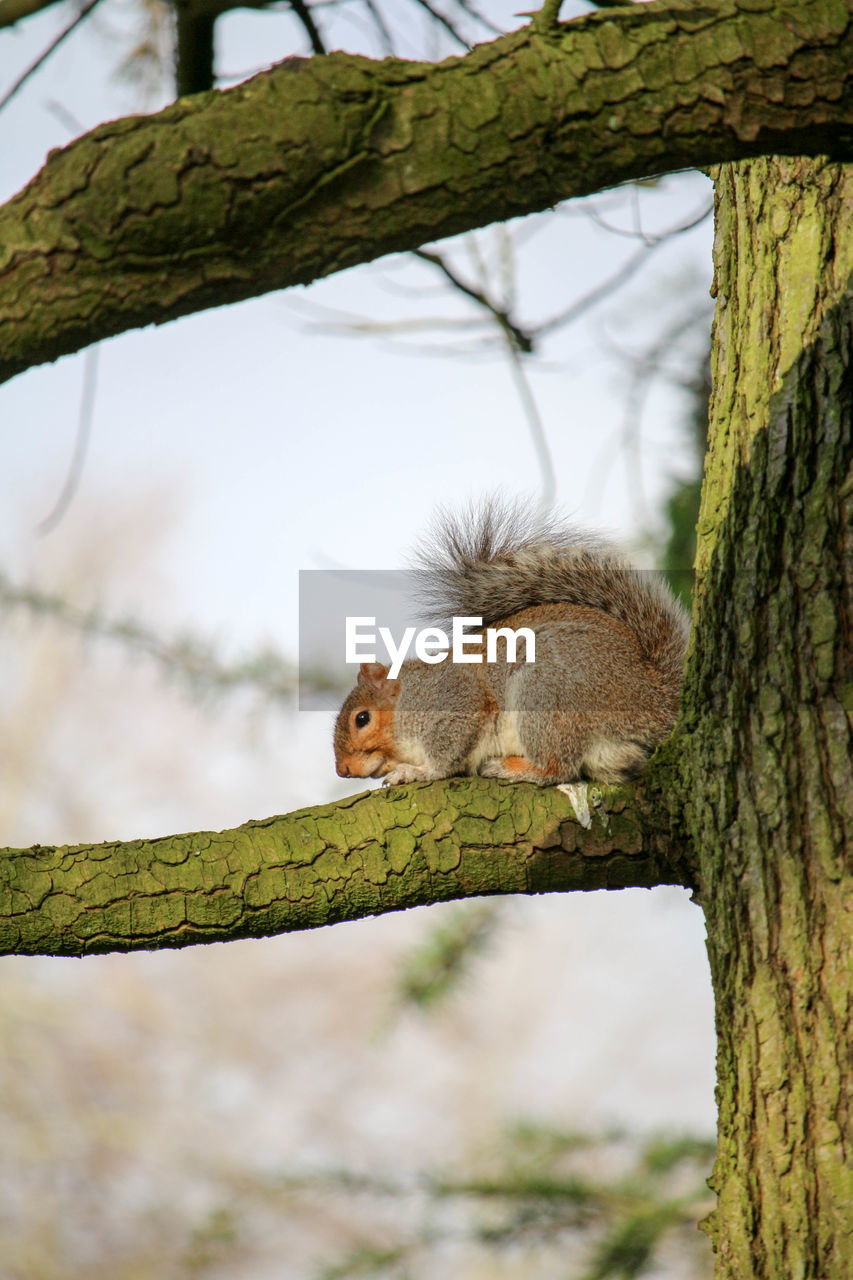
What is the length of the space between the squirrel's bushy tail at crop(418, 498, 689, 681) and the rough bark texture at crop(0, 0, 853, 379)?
1.02 meters

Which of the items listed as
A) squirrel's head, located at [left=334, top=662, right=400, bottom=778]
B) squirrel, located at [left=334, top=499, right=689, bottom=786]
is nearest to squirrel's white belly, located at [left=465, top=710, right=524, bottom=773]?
squirrel, located at [left=334, top=499, right=689, bottom=786]

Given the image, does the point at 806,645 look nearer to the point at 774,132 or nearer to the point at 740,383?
the point at 740,383

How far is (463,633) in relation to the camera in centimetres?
198

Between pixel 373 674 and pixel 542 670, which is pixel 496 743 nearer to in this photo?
pixel 542 670

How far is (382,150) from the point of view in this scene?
79 cm

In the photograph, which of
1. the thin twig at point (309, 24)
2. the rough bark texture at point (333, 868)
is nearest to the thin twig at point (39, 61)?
the thin twig at point (309, 24)

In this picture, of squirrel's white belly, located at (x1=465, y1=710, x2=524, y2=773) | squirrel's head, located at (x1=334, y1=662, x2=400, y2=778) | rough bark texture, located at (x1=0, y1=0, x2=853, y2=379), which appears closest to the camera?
rough bark texture, located at (x1=0, y1=0, x2=853, y2=379)

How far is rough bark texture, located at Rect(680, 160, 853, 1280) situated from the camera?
1.13 m

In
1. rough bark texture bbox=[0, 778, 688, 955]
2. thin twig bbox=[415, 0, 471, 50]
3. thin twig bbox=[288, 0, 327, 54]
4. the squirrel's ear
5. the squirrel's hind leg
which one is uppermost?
thin twig bbox=[415, 0, 471, 50]

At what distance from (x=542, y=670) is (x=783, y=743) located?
585 millimetres

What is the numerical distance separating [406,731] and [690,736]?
77 centimetres

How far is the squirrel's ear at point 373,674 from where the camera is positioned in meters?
2.19

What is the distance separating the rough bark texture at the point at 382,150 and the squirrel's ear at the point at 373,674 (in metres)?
1.41

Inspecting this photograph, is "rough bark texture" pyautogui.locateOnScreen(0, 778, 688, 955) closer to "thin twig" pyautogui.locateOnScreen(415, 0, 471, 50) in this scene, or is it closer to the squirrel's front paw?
the squirrel's front paw
